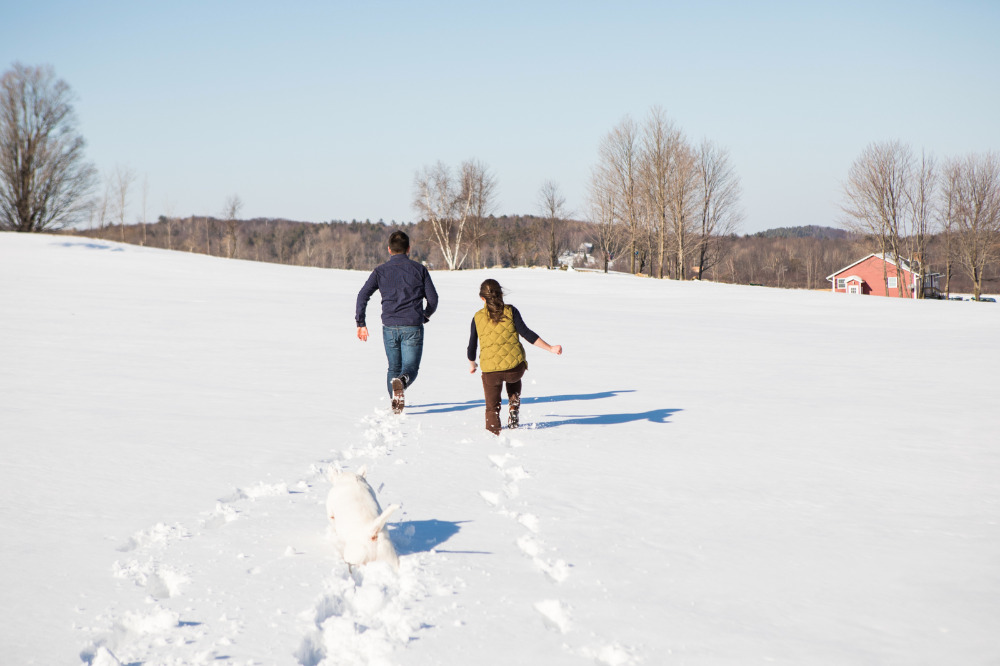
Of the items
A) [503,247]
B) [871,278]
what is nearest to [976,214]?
[871,278]

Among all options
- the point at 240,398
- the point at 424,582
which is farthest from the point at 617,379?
the point at 424,582

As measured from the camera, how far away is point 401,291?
7164 millimetres

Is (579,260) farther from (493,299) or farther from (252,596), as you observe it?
(252,596)

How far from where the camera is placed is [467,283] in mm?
35125

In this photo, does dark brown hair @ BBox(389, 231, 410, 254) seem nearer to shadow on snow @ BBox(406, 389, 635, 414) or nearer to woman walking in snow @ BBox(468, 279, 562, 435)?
woman walking in snow @ BBox(468, 279, 562, 435)

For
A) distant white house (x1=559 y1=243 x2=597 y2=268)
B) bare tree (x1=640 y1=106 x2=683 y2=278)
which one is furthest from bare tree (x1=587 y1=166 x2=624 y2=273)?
distant white house (x1=559 y1=243 x2=597 y2=268)

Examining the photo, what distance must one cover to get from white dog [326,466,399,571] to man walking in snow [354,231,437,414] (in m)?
3.73

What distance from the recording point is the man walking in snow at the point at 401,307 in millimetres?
7176

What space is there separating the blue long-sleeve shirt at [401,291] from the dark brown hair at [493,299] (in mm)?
906

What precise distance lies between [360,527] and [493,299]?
3458mm

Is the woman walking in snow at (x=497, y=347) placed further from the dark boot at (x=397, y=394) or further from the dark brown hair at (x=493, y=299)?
the dark boot at (x=397, y=394)

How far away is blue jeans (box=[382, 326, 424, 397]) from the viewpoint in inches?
284

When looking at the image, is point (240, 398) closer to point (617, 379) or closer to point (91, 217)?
point (617, 379)

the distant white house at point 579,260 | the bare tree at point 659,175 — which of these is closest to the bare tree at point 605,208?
the bare tree at point 659,175
